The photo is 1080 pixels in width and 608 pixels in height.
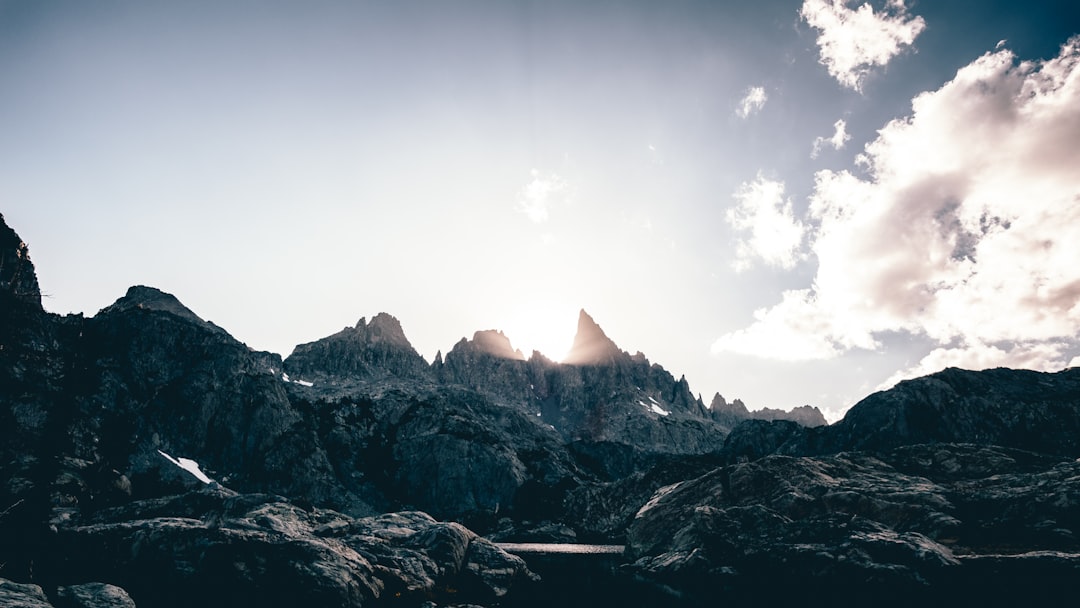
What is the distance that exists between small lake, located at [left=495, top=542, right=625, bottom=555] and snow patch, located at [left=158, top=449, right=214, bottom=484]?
292 feet

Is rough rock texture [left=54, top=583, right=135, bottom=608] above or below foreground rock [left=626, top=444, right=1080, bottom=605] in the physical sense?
below

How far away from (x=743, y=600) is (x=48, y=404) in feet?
458

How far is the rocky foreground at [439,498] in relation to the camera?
42875 mm

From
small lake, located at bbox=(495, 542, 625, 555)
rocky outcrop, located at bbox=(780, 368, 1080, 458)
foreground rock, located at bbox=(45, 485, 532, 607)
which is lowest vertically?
small lake, located at bbox=(495, 542, 625, 555)

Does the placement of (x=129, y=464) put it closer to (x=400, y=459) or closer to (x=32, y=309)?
(x=32, y=309)

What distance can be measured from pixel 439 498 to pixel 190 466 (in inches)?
2853

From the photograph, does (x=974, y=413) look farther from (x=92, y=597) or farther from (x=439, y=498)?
(x=92, y=597)

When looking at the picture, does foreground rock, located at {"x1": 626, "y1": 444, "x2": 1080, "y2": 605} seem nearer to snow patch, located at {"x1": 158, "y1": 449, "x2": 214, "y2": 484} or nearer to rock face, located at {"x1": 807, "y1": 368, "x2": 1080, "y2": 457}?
rock face, located at {"x1": 807, "y1": 368, "x2": 1080, "y2": 457}

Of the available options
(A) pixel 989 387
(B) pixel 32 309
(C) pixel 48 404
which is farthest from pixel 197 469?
(A) pixel 989 387

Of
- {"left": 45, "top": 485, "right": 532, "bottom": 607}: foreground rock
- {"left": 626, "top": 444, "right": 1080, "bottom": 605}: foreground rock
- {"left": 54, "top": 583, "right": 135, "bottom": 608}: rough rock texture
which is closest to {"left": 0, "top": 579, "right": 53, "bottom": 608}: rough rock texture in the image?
{"left": 54, "top": 583, "right": 135, "bottom": 608}: rough rock texture

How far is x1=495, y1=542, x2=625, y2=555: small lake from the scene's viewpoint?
9812 cm

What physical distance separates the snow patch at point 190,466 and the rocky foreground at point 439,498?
667 millimetres

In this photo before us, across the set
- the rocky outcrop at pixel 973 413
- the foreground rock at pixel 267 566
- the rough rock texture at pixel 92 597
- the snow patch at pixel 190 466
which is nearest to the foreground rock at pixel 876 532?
the foreground rock at pixel 267 566

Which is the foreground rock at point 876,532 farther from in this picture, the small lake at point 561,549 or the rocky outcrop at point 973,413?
the rocky outcrop at point 973,413
